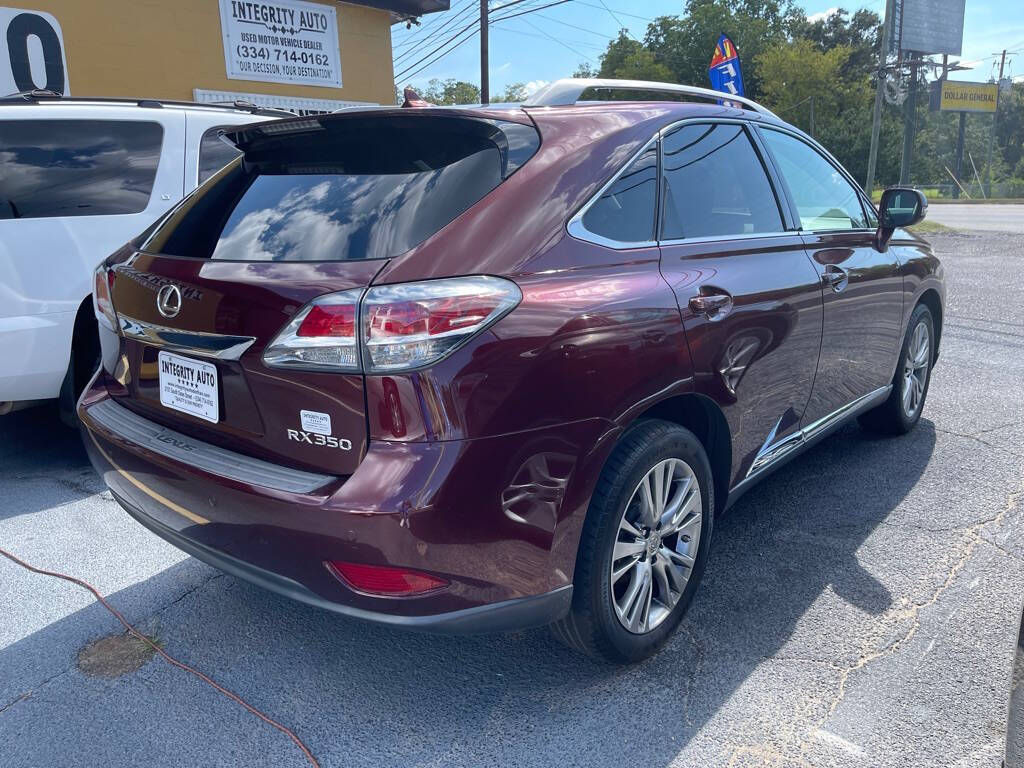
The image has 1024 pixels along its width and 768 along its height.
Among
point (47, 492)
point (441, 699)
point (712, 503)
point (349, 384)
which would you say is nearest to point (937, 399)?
point (712, 503)

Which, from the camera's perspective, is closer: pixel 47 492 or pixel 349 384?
pixel 349 384

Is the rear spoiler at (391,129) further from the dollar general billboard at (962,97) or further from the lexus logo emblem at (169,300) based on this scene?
the dollar general billboard at (962,97)

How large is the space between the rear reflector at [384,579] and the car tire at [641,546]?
0.48 m

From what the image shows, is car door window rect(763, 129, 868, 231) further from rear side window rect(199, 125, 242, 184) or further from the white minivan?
the white minivan

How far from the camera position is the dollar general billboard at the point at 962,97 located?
57.8 metres

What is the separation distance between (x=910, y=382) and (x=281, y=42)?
35.3 ft

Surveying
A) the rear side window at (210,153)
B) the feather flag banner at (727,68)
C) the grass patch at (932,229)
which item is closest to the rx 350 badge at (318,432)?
the rear side window at (210,153)

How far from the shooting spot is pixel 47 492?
405 cm

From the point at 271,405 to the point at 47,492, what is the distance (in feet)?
8.60

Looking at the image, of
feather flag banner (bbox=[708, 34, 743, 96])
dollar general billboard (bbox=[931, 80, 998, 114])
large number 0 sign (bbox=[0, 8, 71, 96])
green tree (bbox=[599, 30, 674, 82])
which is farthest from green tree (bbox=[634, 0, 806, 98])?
large number 0 sign (bbox=[0, 8, 71, 96])

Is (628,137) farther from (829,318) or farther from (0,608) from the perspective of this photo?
(0,608)

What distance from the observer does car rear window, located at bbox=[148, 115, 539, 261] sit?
2.14 meters

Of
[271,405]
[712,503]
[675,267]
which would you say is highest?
[675,267]

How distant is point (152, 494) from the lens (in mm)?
2436
